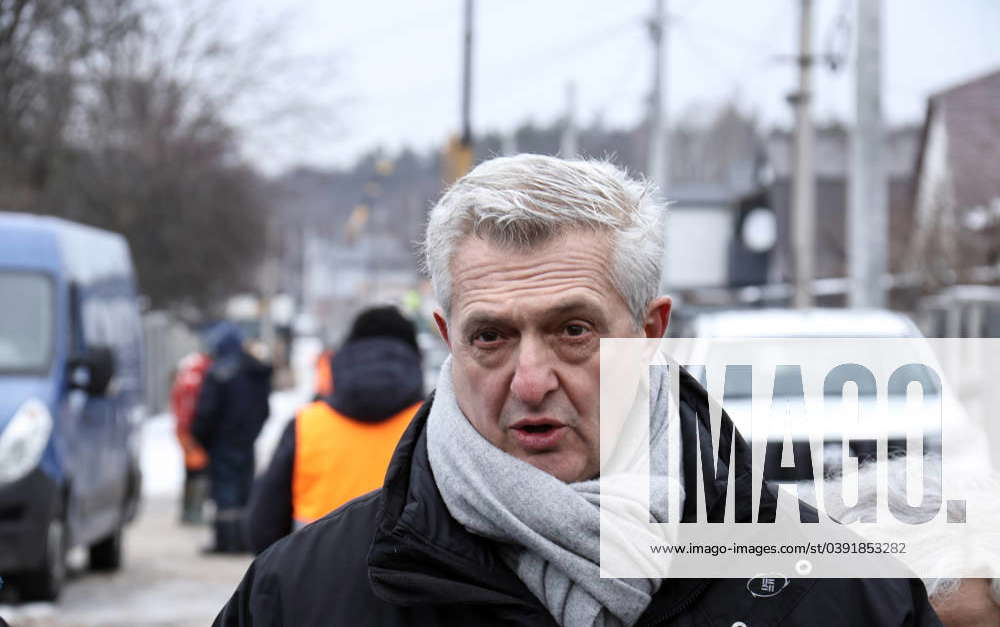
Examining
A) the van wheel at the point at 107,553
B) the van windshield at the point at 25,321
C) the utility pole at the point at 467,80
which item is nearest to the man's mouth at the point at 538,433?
the van windshield at the point at 25,321

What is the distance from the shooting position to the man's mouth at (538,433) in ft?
8.17

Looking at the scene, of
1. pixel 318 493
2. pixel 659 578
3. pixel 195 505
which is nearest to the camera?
pixel 659 578

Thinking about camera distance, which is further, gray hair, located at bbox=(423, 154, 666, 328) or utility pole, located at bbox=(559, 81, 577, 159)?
utility pole, located at bbox=(559, 81, 577, 159)

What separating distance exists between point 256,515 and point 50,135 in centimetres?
1603

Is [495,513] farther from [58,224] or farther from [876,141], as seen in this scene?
[876,141]

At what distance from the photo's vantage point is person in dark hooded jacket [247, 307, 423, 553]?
18.4ft

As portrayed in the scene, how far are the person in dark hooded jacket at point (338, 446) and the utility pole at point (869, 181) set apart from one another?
11.4 metres

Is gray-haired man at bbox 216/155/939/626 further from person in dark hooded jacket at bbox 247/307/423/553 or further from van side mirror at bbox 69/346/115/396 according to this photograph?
van side mirror at bbox 69/346/115/396

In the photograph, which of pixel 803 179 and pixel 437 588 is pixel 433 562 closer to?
pixel 437 588

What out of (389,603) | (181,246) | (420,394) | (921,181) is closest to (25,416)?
(420,394)

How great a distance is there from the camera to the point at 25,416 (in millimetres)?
10367

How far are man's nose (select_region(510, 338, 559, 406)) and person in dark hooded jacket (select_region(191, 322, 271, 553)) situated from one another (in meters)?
11.9

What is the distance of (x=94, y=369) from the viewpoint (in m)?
11.0

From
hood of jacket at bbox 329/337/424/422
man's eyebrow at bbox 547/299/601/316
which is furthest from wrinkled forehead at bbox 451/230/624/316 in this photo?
hood of jacket at bbox 329/337/424/422
